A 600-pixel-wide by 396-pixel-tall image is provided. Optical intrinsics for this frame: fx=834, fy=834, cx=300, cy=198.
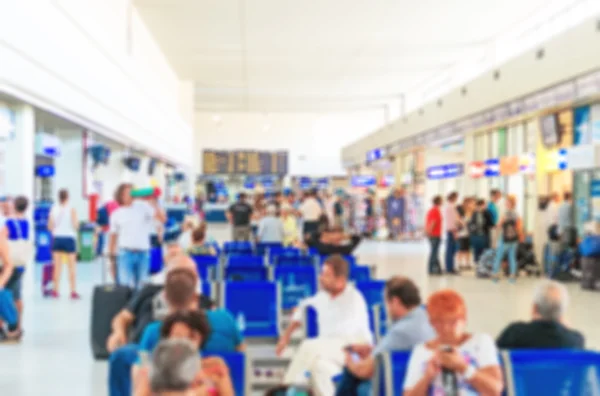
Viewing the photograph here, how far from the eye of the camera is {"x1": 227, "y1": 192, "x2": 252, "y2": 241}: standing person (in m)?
19.5

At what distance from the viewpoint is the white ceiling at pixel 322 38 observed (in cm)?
1850

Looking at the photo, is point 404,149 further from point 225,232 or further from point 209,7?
point 209,7

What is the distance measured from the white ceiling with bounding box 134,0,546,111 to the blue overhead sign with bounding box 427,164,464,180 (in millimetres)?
3332

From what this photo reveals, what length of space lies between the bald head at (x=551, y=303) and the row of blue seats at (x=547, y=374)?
0.74 m

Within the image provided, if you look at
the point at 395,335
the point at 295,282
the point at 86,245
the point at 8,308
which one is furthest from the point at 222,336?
the point at 86,245

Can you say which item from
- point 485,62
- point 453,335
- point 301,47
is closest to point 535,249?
point 485,62

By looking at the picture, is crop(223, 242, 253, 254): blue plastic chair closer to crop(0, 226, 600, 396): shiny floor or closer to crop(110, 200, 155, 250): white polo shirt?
crop(110, 200, 155, 250): white polo shirt

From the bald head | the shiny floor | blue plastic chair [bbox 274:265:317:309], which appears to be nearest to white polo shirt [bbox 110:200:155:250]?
the shiny floor

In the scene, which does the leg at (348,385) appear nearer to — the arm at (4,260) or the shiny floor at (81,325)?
the shiny floor at (81,325)

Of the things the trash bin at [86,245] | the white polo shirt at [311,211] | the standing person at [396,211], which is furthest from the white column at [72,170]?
the standing person at [396,211]

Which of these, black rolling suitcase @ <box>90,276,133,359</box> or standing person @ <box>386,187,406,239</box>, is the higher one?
standing person @ <box>386,187,406,239</box>

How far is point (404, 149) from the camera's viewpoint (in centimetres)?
2869

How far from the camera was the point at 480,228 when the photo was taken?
16891 millimetres

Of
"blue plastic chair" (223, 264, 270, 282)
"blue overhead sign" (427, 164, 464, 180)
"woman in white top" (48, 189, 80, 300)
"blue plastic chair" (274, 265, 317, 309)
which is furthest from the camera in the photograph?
"blue overhead sign" (427, 164, 464, 180)
